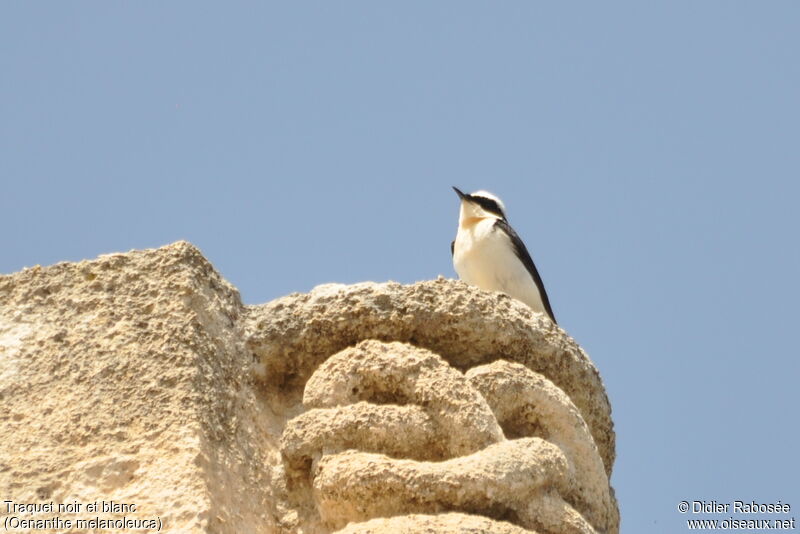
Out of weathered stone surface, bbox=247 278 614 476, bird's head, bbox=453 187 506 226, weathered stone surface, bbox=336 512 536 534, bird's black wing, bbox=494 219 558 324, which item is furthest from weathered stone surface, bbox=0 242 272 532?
bird's head, bbox=453 187 506 226

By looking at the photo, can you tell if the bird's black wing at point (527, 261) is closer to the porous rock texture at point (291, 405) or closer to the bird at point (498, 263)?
the bird at point (498, 263)

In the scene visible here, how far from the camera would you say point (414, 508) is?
4.87 metres

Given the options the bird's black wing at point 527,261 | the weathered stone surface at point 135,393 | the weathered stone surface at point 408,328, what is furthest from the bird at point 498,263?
the weathered stone surface at point 135,393

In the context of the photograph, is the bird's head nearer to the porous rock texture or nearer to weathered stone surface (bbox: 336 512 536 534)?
the porous rock texture

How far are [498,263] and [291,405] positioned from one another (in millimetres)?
6244

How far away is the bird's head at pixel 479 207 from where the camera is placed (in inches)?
508

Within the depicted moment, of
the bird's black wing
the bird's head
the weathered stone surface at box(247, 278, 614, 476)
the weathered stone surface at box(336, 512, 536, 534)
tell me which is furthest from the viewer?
the bird's head

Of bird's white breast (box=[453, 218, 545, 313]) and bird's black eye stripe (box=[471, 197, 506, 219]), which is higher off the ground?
bird's black eye stripe (box=[471, 197, 506, 219])

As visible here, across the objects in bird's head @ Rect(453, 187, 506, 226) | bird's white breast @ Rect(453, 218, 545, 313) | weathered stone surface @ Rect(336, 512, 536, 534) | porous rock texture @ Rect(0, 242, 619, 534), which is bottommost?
weathered stone surface @ Rect(336, 512, 536, 534)

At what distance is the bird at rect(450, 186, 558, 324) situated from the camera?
37.9 feet

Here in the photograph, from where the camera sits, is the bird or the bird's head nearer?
the bird

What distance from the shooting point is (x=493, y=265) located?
38.5 ft

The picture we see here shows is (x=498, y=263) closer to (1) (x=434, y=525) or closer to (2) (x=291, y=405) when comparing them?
(2) (x=291, y=405)

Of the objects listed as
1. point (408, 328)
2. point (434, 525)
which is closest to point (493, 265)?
point (408, 328)
